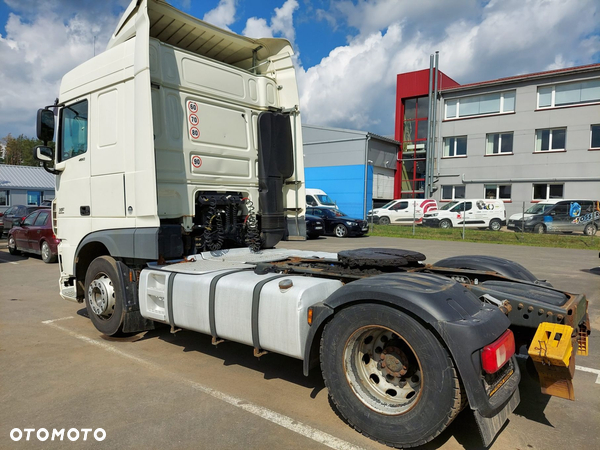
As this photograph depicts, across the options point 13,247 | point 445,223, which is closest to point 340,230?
point 445,223

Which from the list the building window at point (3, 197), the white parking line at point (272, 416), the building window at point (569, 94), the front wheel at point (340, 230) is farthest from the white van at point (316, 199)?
the building window at point (3, 197)

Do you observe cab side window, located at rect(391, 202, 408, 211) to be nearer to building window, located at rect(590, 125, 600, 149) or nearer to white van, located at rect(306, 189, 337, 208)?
white van, located at rect(306, 189, 337, 208)

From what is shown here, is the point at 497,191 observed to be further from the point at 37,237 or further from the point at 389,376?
the point at 389,376

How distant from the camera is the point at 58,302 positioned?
745 centimetres

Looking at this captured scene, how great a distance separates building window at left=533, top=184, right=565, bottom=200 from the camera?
27641 millimetres

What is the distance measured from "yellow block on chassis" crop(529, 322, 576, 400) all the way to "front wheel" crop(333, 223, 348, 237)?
1757 cm

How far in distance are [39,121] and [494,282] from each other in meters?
5.77

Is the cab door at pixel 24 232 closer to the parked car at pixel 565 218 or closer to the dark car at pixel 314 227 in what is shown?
the dark car at pixel 314 227

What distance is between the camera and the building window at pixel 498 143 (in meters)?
29.7

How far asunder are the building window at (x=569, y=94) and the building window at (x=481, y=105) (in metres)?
1.82

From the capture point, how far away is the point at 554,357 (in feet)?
9.10

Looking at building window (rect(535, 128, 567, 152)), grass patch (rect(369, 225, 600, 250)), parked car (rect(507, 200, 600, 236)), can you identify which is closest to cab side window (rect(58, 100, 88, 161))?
grass patch (rect(369, 225, 600, 250))

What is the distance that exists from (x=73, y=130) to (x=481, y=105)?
2986 cm

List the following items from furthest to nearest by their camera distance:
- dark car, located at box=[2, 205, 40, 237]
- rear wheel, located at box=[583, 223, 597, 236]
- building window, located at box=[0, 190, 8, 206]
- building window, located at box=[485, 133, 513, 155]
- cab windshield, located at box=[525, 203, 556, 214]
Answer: building window, located at box=[0, 190, 8, 206]
building window, located at box=[485, 133, 513, 155]
cab windshield, located at box=[525, 203, 556, 214]
rear wheel, located at box=[583, 223, 597, 236]
dark car, located at box=[2, 205, 40, 237]
